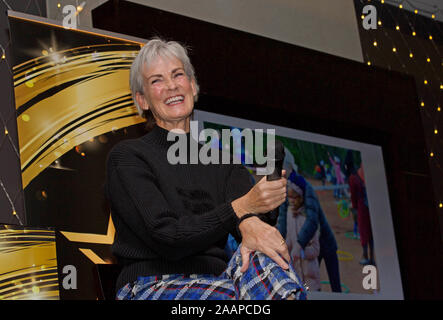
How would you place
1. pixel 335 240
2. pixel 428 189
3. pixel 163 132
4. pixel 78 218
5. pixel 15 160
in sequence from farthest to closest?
pixel 428 189 < pixel 335 240 < pixel 15 160 < pixel 78 218 < pixel 163 132

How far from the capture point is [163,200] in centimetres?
163

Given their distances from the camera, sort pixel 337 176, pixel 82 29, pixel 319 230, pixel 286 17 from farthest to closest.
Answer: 1. pixel 286 17
2. pixel 337 176
3. pixel 319 230
4. pixel 82 29

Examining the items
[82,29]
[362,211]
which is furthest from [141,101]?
[362,211]

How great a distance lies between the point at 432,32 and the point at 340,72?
1.20m

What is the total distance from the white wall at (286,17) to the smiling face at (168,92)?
1452 millimetres

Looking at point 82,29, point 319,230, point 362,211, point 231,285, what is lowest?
point 231,285

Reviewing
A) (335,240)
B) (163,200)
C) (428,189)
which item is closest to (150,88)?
(163,200)

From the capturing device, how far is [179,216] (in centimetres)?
169

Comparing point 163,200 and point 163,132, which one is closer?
point 163,200

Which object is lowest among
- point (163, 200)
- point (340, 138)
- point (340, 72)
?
point (163, 200)

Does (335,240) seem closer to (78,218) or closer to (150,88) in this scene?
(78,218)

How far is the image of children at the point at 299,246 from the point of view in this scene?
138 inches

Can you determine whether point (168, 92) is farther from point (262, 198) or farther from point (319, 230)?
point (319, 230)

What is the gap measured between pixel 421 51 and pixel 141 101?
3165mm
